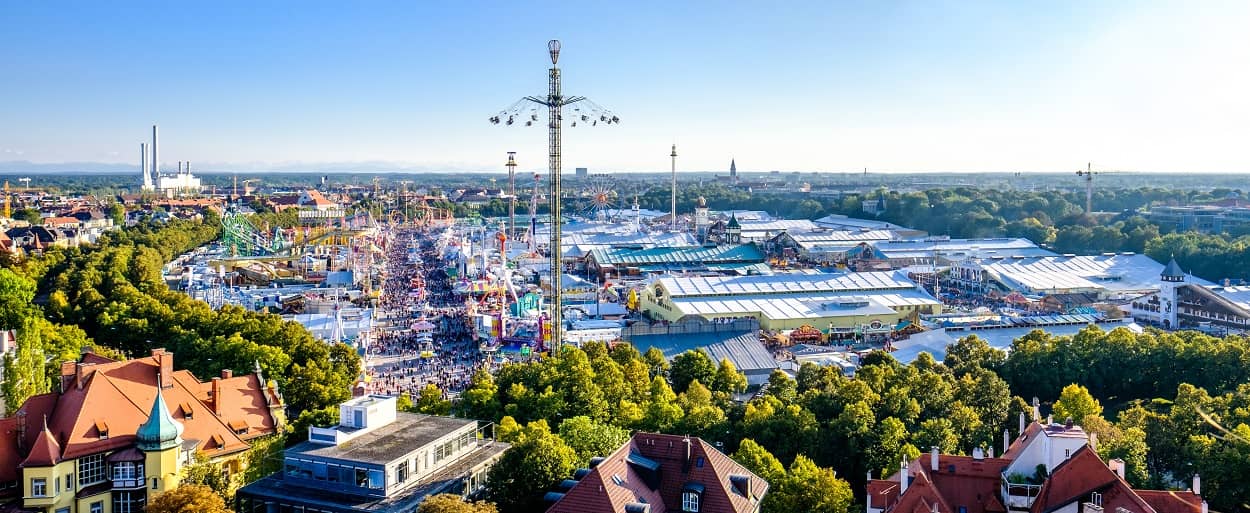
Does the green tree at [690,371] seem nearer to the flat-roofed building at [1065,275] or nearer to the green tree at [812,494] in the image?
the green tree at [812,494]

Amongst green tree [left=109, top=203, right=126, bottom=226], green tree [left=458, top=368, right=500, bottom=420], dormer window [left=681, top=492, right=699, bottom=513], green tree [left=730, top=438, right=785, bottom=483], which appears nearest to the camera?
dormer window [left=681, top=492, right=699, bottom=513]

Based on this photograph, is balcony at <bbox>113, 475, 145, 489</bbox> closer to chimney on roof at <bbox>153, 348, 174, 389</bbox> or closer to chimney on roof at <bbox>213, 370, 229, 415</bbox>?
chimney on roof at <bbox>153, 348, 174, 389</bbox>

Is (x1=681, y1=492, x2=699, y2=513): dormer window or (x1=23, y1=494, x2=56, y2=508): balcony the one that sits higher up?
(x1=681, y1=492, x2=699, y2=513): dormer window

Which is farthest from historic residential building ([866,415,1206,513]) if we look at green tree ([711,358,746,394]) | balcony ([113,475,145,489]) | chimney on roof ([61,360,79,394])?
chimney on roof ([61,360,79,394])

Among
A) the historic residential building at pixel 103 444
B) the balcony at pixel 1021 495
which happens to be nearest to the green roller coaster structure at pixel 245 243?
the historic residential building at pixel 103 444

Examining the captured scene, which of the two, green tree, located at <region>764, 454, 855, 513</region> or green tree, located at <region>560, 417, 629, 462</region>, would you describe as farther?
green tree, located at <region>560, 417, 629, 462</region>

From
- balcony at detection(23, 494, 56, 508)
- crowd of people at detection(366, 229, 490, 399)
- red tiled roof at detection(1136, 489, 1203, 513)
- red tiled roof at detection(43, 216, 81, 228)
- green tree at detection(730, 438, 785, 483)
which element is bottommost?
crowd of people at detection(366, 229, 490, 399)
